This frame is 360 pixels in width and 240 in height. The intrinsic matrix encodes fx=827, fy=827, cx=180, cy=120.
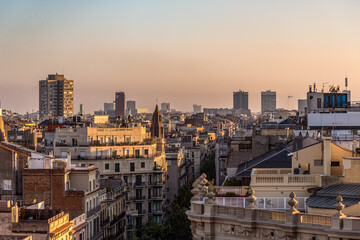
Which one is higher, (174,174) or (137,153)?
(137,153)

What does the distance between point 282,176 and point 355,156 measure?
460cm

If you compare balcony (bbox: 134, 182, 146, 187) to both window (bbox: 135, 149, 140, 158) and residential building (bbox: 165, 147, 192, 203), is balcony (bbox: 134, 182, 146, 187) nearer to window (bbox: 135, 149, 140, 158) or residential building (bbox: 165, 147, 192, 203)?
window (bbox: 135, 149, 140, 158)

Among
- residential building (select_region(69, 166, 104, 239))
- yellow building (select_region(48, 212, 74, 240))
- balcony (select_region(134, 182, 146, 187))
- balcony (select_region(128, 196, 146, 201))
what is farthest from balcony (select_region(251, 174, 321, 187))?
balcony (select_region(134, 182, 146, 187))

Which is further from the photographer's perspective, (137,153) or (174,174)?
(174,174)

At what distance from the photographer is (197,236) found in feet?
115

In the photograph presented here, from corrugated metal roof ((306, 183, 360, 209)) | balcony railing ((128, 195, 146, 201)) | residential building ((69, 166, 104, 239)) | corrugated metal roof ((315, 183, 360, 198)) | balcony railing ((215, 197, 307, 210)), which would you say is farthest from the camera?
balcony railing ((128, 195, 146, 201))

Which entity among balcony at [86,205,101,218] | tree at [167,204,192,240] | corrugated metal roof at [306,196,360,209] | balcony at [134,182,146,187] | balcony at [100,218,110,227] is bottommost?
tree at [167,204,192,240]

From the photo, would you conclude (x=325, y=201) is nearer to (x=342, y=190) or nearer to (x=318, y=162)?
(x=342, y=190)

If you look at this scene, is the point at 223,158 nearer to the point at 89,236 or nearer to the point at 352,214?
the point at 89,236

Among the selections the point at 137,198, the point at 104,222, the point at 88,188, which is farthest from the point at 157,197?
the point at 88,188

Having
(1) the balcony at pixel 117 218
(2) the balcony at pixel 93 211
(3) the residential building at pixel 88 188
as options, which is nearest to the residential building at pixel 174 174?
(1) the balcony at pixel 117 218

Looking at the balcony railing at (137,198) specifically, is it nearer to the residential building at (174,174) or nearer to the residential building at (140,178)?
the residential building at (140,178)

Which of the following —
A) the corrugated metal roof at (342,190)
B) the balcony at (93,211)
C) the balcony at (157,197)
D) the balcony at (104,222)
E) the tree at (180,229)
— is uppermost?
the corrugated metal roof at (342,190)

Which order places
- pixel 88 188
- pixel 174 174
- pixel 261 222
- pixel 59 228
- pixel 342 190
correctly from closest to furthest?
pixel 261 222, pixel 342 190, pixel 59 228, pixel 88 188, pixel 174 174
